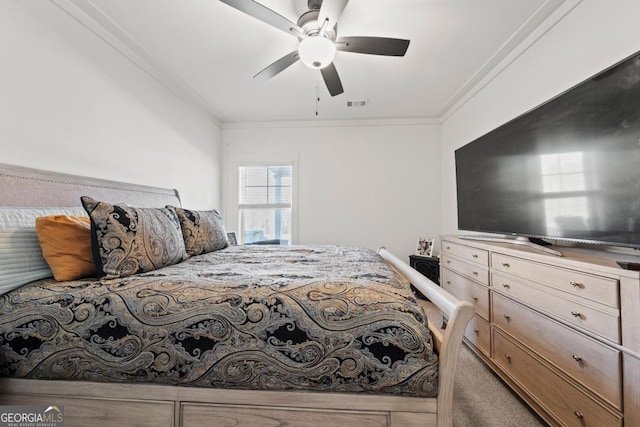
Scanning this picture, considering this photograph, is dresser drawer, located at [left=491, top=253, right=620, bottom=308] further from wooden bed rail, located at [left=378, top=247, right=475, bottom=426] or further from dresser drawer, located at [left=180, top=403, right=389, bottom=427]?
dresser drawer, located at [left=180, top=403, right=389, bottom=427]

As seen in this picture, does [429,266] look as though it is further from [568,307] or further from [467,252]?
[568,307]

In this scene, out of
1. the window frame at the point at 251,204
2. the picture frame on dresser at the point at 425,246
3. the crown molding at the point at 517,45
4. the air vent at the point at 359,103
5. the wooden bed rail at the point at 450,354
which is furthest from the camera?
the window frame at the point at 251,204

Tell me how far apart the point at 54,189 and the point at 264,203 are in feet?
8.81

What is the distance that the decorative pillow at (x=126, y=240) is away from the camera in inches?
50.8

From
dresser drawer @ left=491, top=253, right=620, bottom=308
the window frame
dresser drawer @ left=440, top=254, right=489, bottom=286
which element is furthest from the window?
dresser drawer @ left=491, top=253, right=620, bottom=308

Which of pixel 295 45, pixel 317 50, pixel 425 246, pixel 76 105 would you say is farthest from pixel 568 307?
pixel 76 105

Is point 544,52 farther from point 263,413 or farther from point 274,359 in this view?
point 263,413

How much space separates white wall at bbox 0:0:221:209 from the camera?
156 cm

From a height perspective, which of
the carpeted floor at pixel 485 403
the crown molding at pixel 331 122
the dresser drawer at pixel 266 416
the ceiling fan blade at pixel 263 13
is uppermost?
the crown molding at pixel 331 122

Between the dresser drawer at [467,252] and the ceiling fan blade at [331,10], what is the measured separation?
191 centimetres

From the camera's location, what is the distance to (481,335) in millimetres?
2014

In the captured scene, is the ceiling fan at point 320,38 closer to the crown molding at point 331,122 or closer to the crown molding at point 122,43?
the crown molding at point 122,43

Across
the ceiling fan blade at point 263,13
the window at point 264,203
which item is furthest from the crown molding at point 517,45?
the window at point 264,203

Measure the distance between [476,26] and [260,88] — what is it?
2.22 metres
